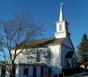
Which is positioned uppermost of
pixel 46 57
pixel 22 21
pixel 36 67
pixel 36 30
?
pixel 22 21

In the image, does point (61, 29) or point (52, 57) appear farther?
point (61, 29)

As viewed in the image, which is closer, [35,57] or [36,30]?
[36,30]

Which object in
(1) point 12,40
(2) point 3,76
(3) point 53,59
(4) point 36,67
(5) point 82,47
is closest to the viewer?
(1) point 12,40

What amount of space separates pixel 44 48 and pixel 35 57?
3.37 meters

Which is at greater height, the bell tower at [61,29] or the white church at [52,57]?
the bell tower at [61,29]

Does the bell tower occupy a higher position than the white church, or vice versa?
the bell tower

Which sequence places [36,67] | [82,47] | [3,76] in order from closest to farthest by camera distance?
1. [3,76]
2. [36,67]
3. [82,47]

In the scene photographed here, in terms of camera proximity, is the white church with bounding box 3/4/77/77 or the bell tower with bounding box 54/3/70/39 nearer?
the white church with bounding box 3/4/77/77

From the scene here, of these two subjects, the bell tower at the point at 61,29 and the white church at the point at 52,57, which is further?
the bell tower at the point at 61,29

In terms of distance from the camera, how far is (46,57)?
29328 millimetres

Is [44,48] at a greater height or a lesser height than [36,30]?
lesser

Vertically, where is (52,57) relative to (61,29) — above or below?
below

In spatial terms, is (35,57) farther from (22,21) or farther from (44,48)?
(22,21)

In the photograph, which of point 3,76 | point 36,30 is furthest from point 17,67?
point 36,30
